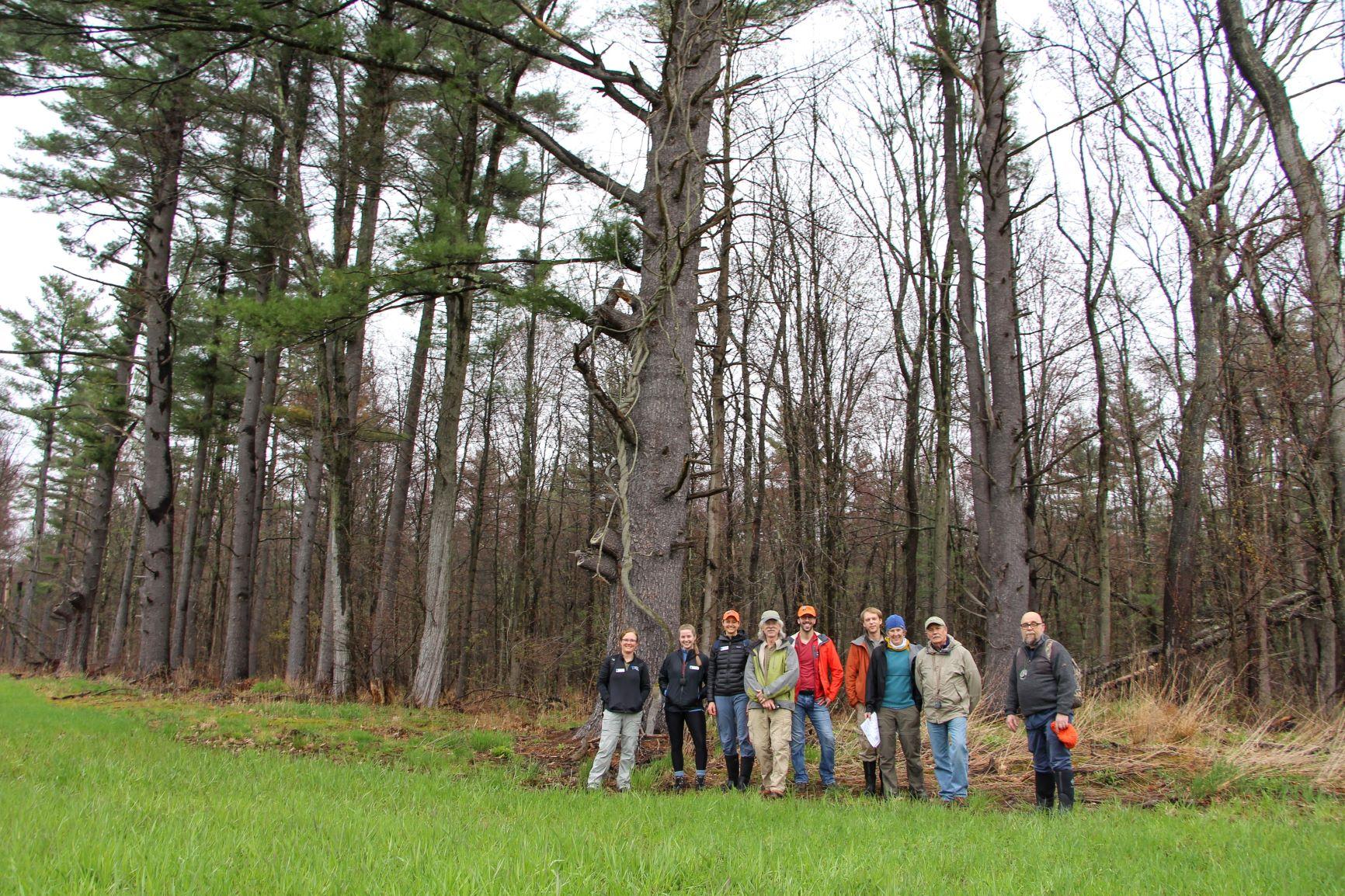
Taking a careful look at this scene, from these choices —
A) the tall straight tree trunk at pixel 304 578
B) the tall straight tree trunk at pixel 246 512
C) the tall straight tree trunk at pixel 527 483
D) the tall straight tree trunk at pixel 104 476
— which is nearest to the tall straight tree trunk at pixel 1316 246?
the tall straight tree trunk at pixel 527 483

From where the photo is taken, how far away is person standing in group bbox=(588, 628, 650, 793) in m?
7.37

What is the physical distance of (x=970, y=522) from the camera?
1069 inches

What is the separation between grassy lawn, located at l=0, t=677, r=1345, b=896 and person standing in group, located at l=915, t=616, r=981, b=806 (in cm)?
96

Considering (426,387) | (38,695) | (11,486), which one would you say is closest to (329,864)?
(38,695)

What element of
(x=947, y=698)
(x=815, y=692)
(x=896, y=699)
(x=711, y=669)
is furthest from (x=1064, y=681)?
(x=711, y=669)

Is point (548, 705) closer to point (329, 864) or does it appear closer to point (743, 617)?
point (743, 617)

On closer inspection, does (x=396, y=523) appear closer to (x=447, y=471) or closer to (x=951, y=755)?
(x=447, y=471)

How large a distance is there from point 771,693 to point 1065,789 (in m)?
2.49

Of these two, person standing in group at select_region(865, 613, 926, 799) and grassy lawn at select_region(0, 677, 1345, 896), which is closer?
grassy lawn at select_region(0, 677, 1345, 896)

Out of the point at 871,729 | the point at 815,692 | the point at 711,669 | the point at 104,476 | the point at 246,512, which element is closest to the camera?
the point at 871,729

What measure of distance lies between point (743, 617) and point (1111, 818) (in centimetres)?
1424

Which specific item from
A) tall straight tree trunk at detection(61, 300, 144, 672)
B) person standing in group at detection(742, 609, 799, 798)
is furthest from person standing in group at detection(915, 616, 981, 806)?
tall straight tree trunk at detection(61, 300, 144, 672)

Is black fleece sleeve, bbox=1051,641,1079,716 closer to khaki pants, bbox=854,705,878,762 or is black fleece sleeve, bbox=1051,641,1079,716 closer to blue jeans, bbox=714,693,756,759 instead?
khaki pants, bbox=854,705,878,762

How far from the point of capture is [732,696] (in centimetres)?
793
